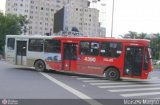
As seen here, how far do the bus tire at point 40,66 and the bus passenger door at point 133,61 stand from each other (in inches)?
241

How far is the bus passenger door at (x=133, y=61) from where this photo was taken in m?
22.5

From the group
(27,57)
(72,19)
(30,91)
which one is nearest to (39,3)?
(72,19)

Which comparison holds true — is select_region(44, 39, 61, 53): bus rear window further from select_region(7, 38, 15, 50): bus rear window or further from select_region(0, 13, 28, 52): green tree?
select_region(0, 13, 28, 52): green tree

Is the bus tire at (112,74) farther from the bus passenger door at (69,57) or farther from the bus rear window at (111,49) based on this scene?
the bus passenger door at (69,57)

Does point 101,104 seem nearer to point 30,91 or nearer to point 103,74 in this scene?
point 30,91

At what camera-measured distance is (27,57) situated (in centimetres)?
2711

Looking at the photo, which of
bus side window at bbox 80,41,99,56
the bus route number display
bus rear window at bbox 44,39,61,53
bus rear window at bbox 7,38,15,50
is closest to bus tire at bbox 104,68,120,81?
the bus route number display

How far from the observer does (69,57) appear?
82.2 ft

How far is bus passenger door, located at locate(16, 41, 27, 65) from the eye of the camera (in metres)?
27.3

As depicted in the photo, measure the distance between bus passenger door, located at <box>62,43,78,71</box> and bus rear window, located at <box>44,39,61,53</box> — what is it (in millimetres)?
560

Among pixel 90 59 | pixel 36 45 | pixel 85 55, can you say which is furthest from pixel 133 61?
pixel 36 45

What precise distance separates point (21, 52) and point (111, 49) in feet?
23.4

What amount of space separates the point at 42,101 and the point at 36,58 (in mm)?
14626

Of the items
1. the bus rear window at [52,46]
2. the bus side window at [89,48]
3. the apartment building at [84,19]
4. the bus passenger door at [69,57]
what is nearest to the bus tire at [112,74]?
the bus side window at [89,48]
